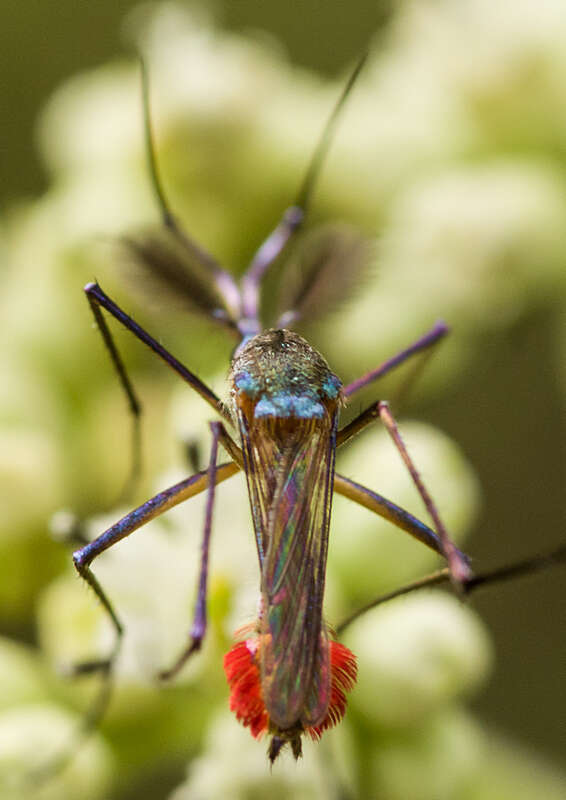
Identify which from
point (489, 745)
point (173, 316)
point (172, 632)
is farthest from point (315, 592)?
point (173, 316)

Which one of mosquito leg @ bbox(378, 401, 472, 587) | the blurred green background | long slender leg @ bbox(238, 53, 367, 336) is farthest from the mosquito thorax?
long slender leg @ bbox(238, 53, 367, 336)

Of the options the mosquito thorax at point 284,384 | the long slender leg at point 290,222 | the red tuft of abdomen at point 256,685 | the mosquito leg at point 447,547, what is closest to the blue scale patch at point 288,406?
the mosquito thorax at point 284,384

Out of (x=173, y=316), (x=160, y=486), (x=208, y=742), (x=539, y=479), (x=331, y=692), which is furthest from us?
(x=539, y=479)

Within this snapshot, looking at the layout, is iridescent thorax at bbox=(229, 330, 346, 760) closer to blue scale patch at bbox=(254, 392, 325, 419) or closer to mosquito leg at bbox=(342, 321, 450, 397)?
blue scale patch at bbox=(254, 392, 325, 419)

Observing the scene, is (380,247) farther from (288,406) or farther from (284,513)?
(284,513)

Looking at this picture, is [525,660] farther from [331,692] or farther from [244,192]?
[331,692]

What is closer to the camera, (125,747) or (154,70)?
(125,747)
